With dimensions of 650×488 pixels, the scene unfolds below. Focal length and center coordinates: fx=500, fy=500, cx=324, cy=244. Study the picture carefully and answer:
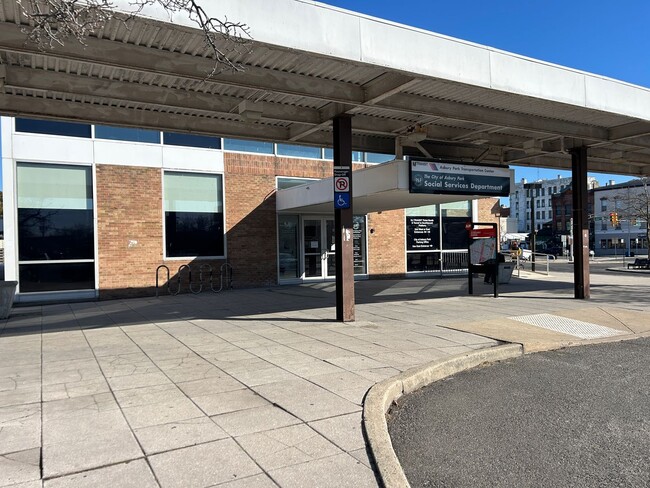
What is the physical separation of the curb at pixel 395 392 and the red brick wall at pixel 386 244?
1313 cm

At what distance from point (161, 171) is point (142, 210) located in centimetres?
141

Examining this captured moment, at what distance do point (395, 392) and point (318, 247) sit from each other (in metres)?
14.5

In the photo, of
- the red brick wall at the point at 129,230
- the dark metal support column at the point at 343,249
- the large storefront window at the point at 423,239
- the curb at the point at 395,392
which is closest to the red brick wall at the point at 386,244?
the large storefront window at the point at 423,239

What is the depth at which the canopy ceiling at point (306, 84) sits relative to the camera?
7.02 meters

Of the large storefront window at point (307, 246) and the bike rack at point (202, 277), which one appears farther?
the large storefront window at point (307, 246)

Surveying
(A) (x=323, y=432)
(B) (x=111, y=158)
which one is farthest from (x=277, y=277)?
(A) (x=323, y=432)

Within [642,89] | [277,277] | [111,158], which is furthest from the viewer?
[277,277]

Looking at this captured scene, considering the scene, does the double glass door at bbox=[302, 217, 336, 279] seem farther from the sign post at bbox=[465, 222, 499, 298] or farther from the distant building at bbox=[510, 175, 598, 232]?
the distant building at bbox=[510, 175, 598, 232]

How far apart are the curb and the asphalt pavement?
4.9 inches

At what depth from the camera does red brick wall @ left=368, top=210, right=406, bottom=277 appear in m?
20.8

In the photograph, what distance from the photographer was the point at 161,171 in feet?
53.1

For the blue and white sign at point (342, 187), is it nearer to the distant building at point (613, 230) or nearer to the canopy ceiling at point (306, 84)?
the canopy ceiling at point (306, 84)

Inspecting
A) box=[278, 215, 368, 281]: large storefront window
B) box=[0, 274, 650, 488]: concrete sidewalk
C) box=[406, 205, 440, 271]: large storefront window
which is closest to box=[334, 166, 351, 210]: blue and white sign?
box=[0, 274, 650, 488]: concrete sidewalk

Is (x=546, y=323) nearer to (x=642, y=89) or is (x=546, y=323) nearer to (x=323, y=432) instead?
(x=642, y=89)
